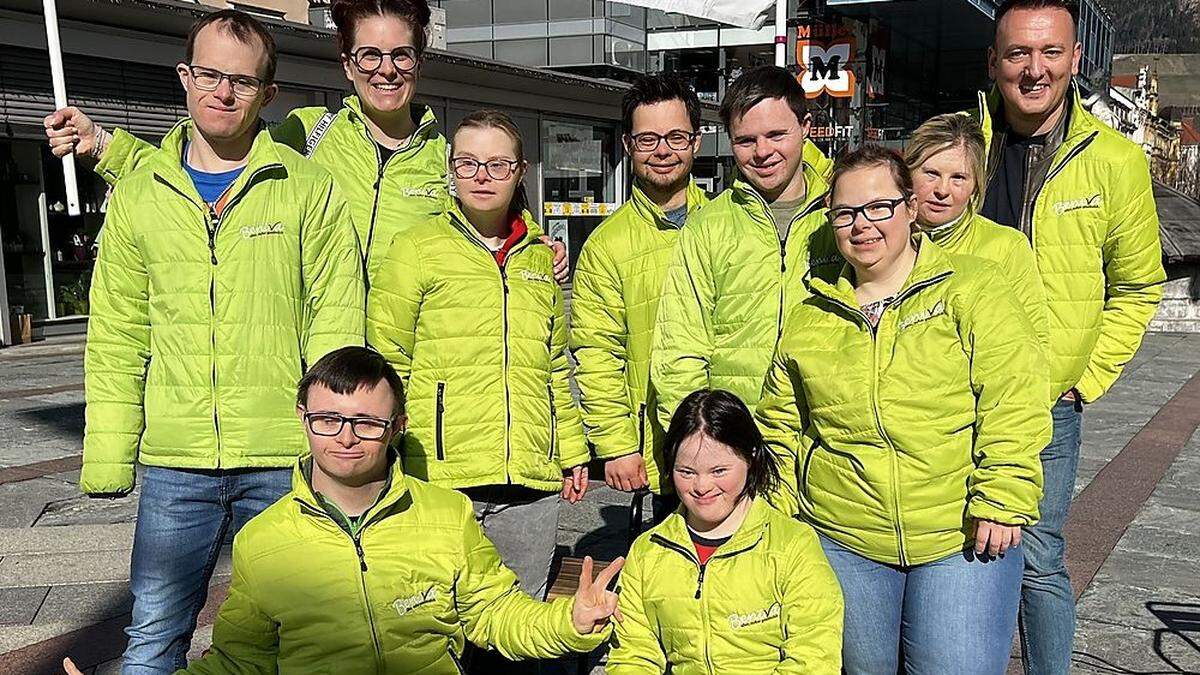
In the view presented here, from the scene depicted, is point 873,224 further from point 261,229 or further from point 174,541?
point 174,541

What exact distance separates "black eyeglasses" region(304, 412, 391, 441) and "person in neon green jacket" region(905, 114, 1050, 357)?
65.3 inches

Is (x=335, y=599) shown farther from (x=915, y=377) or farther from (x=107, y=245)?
(x=915, y=377)

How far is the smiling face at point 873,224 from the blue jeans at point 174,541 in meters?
1.76

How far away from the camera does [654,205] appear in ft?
11.8

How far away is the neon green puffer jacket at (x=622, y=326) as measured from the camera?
11.5 ft

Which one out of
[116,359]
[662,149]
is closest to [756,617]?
[662,149]

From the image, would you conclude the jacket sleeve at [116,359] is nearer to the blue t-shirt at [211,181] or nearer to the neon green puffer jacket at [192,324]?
the neon green puffer jacket at [192,324]

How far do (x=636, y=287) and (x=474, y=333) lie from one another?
0.68 m

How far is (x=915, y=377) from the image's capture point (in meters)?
2.58

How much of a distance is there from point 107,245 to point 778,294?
2.01m

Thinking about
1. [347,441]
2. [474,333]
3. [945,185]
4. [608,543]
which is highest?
[945,185]

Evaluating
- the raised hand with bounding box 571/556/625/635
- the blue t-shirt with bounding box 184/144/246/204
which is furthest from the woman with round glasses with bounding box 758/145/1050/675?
the blue t-shirt with bounding box 184/144/246/204

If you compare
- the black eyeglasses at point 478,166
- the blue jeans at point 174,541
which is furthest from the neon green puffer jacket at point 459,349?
the blue jeans at point 174,541

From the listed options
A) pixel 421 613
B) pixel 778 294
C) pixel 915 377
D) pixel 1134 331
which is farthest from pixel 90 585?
pixel 1134 331
